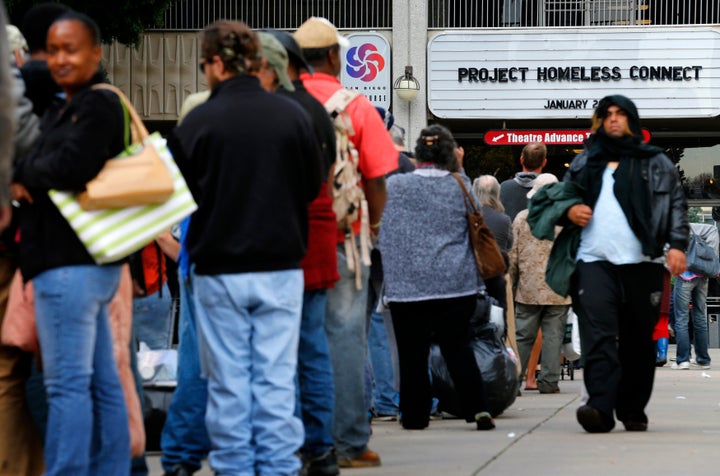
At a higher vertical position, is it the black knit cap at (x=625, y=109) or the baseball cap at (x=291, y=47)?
the baseball cap at (x=291, y=47)

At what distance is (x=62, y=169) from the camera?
5.09 meters

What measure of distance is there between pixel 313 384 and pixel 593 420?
259 cm

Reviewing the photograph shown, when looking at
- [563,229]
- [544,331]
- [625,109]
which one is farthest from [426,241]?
[544,331]

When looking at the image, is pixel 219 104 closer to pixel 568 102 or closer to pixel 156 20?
pixel 156 20

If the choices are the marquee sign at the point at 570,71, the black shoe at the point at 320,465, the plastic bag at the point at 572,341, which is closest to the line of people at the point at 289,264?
the black shoe at the point at 320,465

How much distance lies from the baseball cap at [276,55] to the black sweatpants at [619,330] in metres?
2.93

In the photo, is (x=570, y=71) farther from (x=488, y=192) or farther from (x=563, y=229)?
(x=563, y=229)

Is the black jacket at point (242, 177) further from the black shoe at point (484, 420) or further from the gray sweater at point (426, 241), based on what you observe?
the black shoe at point (484, 420)

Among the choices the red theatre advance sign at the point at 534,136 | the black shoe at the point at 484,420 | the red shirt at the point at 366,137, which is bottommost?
the black shoe at the point at 484,420

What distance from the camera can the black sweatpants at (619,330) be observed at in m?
8.61

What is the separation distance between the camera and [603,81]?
25750 millimetres

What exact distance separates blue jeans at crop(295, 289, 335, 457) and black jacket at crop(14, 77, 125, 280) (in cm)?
148

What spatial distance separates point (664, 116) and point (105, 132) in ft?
70.4

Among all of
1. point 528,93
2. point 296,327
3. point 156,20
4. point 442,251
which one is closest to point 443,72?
point 528,93
